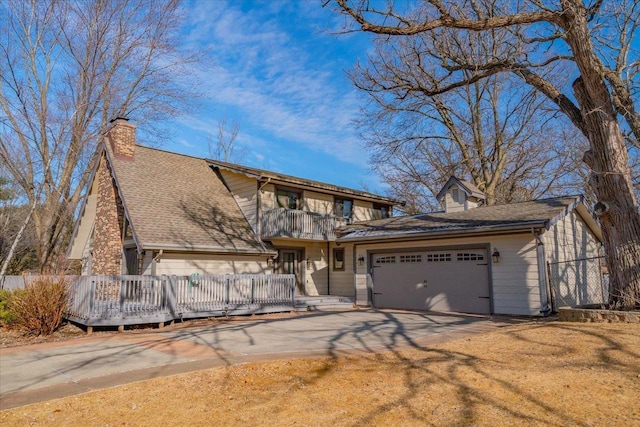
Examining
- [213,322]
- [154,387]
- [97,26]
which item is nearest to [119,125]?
[97,26]

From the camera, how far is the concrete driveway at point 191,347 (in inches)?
241

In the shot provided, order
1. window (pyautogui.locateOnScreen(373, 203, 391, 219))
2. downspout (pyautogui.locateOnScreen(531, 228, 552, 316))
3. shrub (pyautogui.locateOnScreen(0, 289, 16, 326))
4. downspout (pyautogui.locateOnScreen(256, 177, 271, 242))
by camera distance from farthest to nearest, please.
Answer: window (pyautogui.locateOnScreen(373, 203, 391, 219)), downspout (pyautogui.locateOnScreen(256, 177, 271, 242)), downspout (pyautogui.locateOnScreen(531, 228, 552, 316)), shrub (pyautogui.locateOnScreen(0, 289, 16, 326))

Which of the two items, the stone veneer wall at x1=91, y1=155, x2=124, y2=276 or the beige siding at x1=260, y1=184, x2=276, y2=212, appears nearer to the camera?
the stone veneer wall at x1=91, y1=155, x2=124, y2=276

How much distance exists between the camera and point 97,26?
1934 cm

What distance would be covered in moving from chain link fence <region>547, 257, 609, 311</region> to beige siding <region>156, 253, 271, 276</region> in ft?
35.3

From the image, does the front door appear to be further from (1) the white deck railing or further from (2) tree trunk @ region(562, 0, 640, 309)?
(2) tree trunk @ region(562, 0, 640, 309)

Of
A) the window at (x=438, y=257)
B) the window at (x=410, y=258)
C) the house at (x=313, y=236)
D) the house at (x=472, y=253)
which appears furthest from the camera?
the window at (x=410, y=258)

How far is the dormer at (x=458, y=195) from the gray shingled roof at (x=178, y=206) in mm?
7844

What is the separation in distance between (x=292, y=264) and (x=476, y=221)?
854cm

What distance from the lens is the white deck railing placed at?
36.3 ft

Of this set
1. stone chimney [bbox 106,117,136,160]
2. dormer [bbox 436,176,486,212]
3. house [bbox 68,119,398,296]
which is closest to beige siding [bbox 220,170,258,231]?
house [bbox 68,119,398,296]

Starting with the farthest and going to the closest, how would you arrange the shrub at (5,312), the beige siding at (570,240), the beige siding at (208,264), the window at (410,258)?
the window at (410,258)
the beige siding at (208,264)
the beige siding at (570,240)
the shrub at (5,312)

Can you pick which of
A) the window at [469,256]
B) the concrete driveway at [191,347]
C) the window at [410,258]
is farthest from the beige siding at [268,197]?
the window at [469,256]

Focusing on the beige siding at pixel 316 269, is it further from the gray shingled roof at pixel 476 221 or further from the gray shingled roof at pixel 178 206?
the gray shingled roof at pixel 178 206
